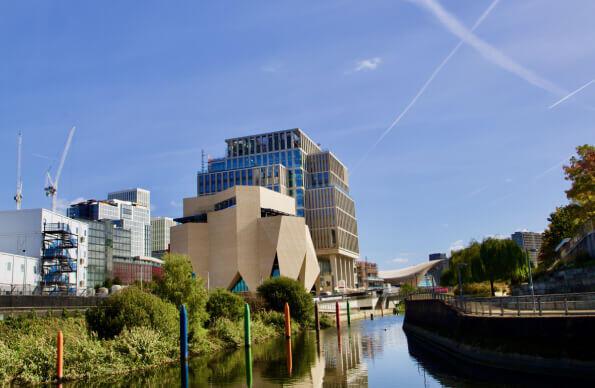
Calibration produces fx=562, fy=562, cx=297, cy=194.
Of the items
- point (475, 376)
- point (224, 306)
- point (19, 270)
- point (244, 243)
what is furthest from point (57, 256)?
point (475, 376)

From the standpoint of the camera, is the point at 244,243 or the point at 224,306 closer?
the point at 224,306

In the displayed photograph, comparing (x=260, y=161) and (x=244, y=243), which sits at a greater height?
(x=260, y=161)

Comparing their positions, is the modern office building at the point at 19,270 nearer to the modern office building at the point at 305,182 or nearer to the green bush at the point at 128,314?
the green bush at the point at 128,314

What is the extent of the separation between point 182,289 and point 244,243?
61065mm

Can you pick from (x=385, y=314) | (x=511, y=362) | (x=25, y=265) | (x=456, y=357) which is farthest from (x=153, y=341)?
(x=385, y=314)

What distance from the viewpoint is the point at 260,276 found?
341 feet

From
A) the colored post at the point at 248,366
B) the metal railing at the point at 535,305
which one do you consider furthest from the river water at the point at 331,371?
the metal railing at the point at 535,305

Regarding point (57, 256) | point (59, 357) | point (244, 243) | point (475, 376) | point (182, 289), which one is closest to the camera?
point (475, 376)

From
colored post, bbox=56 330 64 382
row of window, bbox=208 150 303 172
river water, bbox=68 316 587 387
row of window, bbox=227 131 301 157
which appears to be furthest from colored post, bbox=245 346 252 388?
row of window, bbox=227 131 301 157

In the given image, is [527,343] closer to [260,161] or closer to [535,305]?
[535,305]

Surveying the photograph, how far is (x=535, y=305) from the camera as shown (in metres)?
27.0

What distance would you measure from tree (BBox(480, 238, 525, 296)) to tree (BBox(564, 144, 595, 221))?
28.6ft

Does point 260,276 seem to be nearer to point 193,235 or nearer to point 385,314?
point 193,235

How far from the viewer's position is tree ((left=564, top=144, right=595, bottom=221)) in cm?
4969
